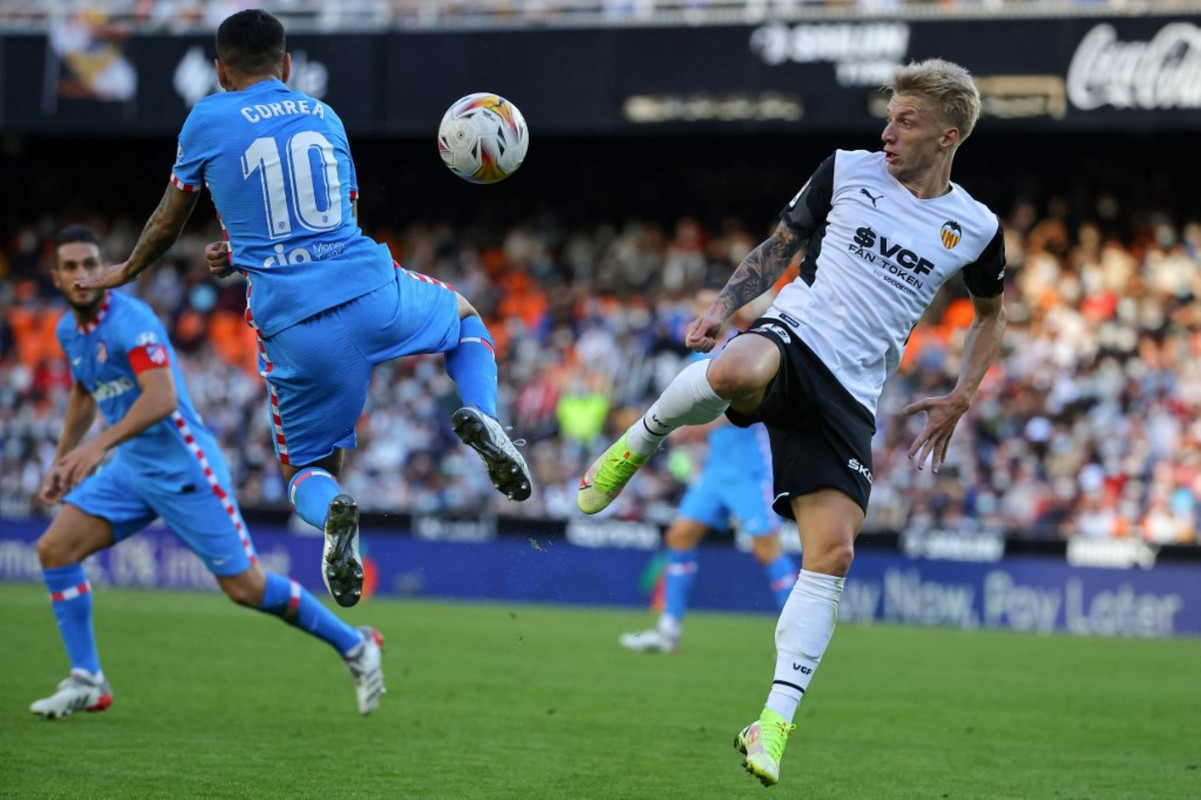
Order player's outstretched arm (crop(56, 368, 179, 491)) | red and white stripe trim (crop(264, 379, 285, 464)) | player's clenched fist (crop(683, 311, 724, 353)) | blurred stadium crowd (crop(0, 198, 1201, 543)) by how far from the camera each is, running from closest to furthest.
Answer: player's clenched fist (crop(683, 311, 724, 353)) → red and white stripe trim (crop(264, 379, 285, 464)) → player's outstretched arm (crop(56, 368, 179, 491)) → blurred stadium crowd (crop(0, 198, 1201, 543))

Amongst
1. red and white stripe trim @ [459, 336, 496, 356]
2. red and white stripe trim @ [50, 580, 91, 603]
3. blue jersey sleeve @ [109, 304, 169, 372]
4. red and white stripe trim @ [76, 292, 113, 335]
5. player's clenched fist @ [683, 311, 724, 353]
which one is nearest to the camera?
player's clenched fist @ [683, 311, 724, 353]

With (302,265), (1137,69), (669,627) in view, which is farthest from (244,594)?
(1137,69)

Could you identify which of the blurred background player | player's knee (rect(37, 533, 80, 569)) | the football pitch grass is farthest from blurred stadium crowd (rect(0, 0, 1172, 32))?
player's knee (rect(37, 533, 80, 569))

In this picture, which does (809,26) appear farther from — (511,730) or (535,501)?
(511,730)

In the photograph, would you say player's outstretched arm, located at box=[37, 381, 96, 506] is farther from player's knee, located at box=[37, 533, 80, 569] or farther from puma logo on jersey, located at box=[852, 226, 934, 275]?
puma logo on jersey, located at box=[852, 226, 934, 275]

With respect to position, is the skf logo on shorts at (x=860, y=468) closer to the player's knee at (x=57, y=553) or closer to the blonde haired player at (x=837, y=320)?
the blonde haired player at (x=837, y=320)

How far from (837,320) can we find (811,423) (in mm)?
404

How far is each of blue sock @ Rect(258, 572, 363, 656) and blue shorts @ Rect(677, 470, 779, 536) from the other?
5.10 m

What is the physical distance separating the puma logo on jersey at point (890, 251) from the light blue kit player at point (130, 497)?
3640mm

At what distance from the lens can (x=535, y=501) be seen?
66.0 ft

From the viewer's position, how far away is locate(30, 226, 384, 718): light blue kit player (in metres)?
8.41

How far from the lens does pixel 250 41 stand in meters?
6.22

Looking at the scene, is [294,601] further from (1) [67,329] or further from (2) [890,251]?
(2) [890,251]

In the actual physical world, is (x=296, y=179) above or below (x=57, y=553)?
above
